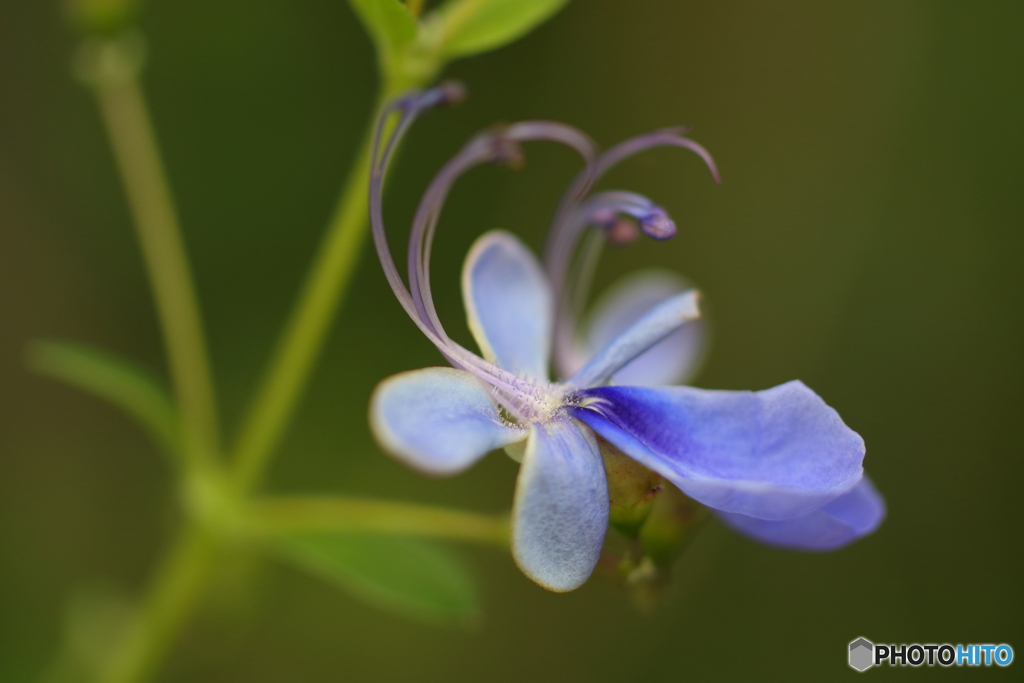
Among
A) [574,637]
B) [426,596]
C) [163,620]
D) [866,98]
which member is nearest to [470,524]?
[426,596]

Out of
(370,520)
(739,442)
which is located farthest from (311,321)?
(739,442)

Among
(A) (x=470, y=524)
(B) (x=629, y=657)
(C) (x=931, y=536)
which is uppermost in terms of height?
(A) (x=470, y=524)

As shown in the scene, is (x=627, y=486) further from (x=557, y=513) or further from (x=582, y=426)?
(x=557, y=513)

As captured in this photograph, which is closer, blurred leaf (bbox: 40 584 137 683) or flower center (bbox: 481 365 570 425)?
flower center (bbox: 481 365 570 425)

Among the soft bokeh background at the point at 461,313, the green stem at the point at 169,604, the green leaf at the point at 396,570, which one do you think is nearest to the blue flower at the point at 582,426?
→ the green leaf at the point at 396,570

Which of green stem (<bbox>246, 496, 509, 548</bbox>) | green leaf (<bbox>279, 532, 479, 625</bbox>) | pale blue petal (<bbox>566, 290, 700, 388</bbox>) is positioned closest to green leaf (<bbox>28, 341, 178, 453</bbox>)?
green stem (<bbox>246, 496, 509, 548</bbox>)

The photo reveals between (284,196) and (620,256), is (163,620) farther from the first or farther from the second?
(620,256)

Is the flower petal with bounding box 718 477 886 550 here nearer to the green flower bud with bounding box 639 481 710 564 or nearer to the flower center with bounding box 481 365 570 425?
the green flower bud with bounding box 639 481 710 564
